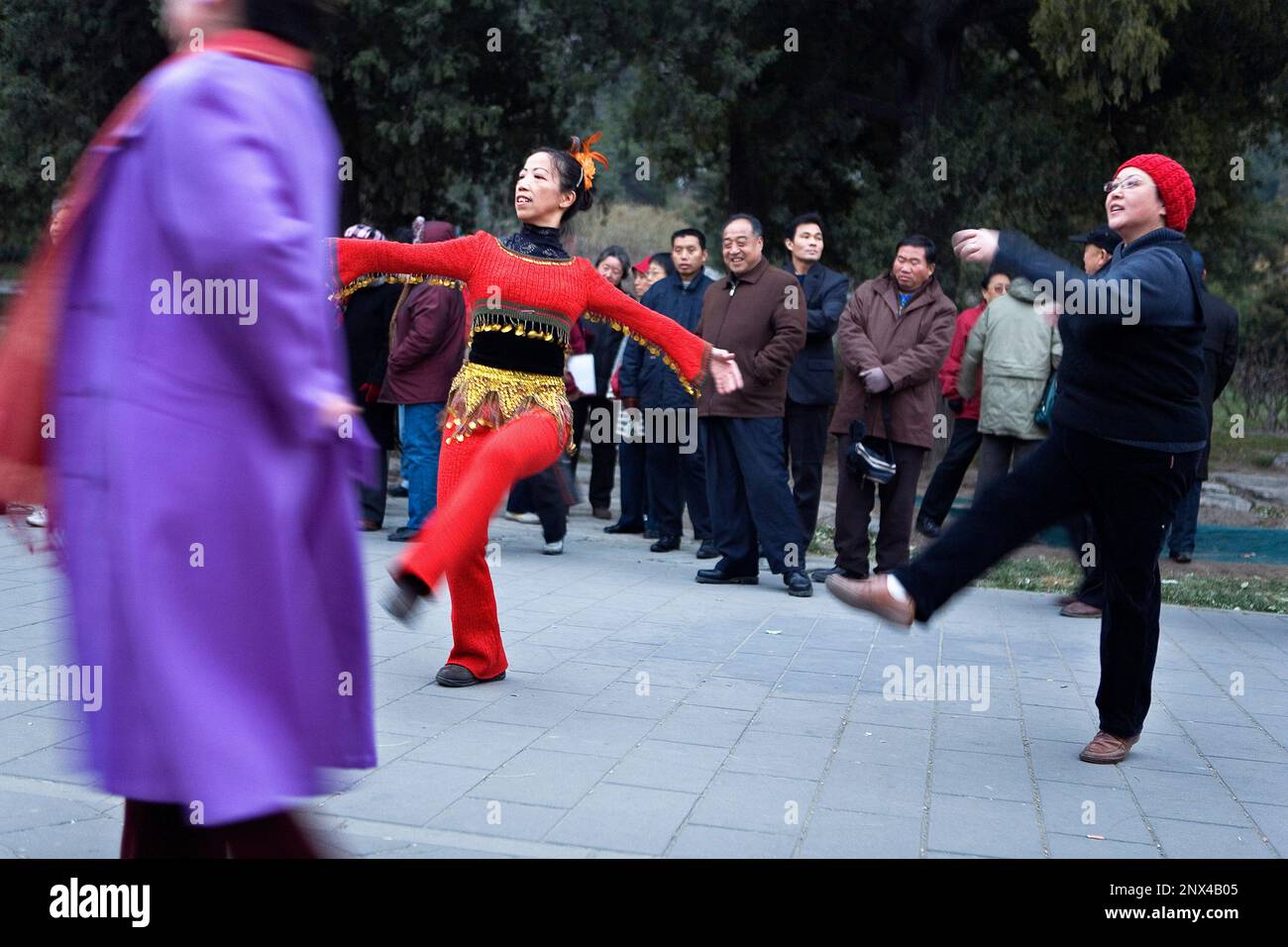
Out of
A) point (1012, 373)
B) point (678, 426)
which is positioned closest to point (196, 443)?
point (678, 426)

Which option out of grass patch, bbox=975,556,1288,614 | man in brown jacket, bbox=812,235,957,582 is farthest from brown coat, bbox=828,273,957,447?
grass patch, bbox=975,556,1288,614

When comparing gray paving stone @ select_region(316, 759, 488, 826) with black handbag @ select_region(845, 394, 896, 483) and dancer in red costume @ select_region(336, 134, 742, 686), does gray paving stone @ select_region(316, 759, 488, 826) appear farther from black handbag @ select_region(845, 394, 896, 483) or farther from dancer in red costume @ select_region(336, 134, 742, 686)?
black handbag @ select_region(845, 394, 896, 483)

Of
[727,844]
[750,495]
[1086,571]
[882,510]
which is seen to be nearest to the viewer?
[727,844]

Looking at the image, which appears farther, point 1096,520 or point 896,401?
point 896,401

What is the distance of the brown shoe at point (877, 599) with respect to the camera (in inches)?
182

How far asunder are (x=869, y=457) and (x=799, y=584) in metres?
0.89

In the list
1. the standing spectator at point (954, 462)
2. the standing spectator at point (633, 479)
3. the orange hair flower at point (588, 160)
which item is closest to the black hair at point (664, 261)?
the standing spectator at point (633, 479)

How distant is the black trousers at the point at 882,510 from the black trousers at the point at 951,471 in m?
2.28

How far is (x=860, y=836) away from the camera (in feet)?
13.1

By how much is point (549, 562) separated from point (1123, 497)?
5.05m

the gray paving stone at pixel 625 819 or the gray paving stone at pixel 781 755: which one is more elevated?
the gray paving stone at pixel 625 819

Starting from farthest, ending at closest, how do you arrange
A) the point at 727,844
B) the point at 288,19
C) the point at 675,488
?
the point at 675,488, the point at 727,844, the point at 288,19

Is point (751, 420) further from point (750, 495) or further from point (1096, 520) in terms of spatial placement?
point (1096, 520)

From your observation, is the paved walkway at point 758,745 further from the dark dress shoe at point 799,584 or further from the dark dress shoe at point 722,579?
the dark dress shoe at point 722,579
